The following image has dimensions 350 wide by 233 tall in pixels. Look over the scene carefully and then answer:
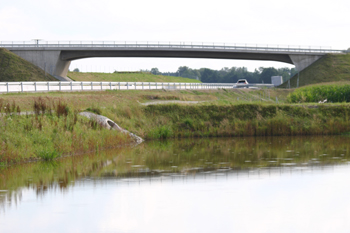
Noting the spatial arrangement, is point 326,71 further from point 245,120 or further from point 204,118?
point 204,118

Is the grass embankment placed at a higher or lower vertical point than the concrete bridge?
lower

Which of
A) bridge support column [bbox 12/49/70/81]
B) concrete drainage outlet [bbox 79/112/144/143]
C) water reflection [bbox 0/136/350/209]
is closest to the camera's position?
water reflection [bbox 0/136/350/209]

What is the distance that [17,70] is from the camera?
86375mm

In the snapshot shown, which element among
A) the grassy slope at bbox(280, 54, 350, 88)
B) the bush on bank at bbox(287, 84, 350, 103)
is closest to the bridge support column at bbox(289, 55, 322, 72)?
the grassy slope at bbox(280, 54, 350, 88)

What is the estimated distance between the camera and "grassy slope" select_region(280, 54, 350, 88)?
97150 mm

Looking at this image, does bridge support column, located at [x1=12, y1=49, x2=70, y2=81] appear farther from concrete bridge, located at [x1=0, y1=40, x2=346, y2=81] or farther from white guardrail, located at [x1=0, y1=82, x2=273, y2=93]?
white guardrail, located at [x1=0, y1=82, x2=273, y2=93]

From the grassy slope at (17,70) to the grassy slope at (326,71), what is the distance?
151 ft

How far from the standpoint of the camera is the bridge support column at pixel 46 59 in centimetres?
9294

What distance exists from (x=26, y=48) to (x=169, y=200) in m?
85.6

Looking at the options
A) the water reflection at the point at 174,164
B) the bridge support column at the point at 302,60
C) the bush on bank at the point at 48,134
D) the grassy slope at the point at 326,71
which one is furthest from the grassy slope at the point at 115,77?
the water reflection at the point at 174,164

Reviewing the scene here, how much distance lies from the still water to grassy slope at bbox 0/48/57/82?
64639 millimetres

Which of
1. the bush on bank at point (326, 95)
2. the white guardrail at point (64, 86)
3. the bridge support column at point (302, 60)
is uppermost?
the bridge support column at point (302, 60)

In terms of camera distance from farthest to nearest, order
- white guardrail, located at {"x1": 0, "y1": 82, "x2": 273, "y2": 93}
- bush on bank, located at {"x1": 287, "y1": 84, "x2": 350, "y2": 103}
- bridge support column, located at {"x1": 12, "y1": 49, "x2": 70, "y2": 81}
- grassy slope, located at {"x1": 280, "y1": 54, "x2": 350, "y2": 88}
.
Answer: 1. grassy slope, located at {"x1": 280, "y1": 54, "x2": 350, "y2": 88}
2. bridge support column, located at {"x1": 12, "y1": 49, "x2": 70, "y2": 81}
3. bush on bank, located at {"x1": 287, "y1": 84, "x2": 350, "y2": 103}
4. white guardrail, located at {"x1": 0, "y1": 82, "x2": 273, "y2": 93}

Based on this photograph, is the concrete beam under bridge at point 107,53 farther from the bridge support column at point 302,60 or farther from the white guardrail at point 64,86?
the white guardrail at point 64,86
